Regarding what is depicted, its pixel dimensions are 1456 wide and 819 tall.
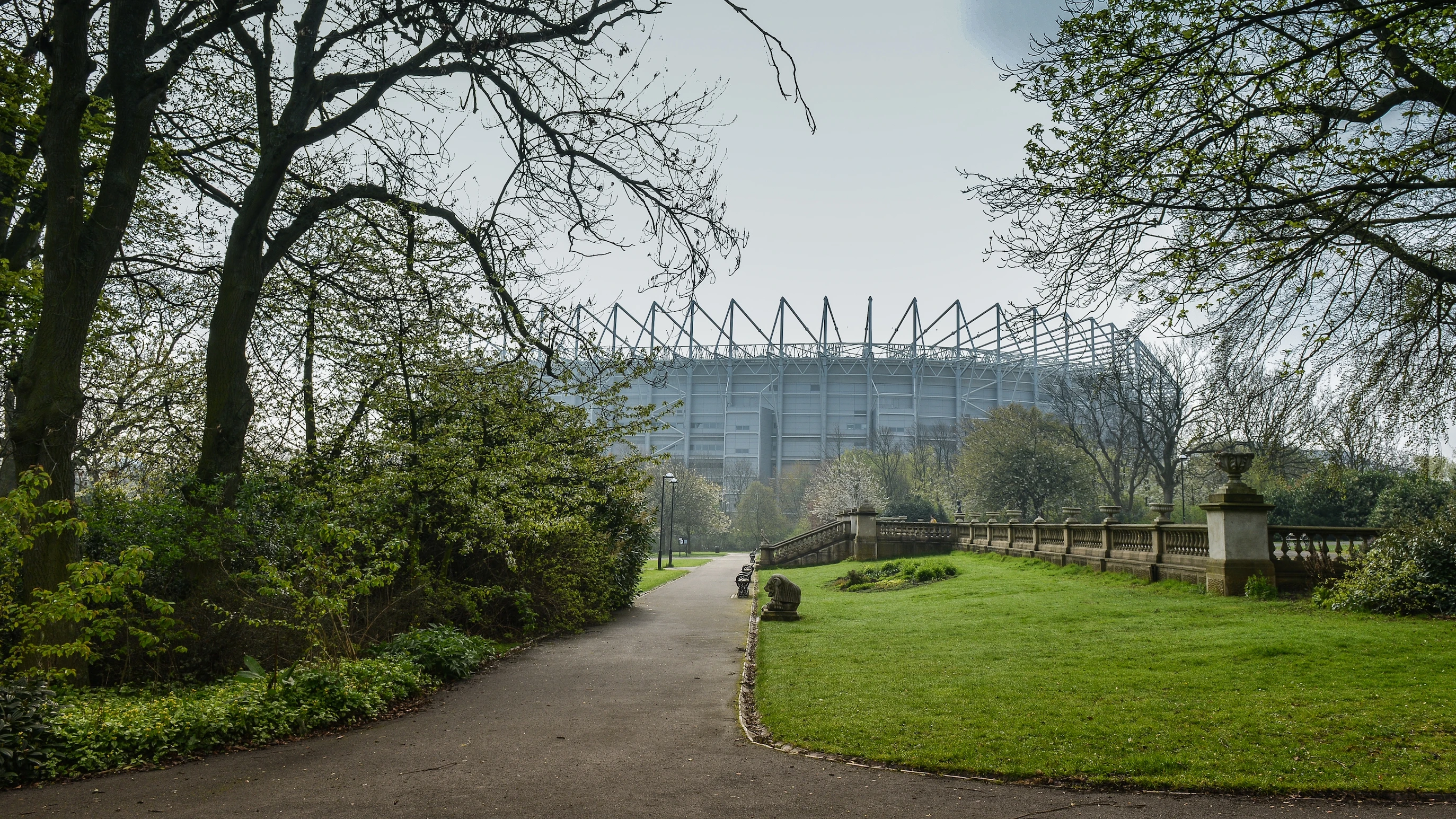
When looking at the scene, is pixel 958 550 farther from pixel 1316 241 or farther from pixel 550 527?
pixel 1316 241

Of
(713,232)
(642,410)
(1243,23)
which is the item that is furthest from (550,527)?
(1243,23)

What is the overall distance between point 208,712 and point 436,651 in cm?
305

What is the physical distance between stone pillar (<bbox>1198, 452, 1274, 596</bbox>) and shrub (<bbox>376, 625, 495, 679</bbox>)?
39.9ft

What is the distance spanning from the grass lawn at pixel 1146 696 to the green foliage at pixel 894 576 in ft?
29.6

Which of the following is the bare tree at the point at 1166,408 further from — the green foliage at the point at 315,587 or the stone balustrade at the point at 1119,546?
the green foliage at the point at 315,587

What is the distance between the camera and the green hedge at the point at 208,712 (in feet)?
18.9

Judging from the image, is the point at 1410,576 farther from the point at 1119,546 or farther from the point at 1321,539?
the point at 1119,546

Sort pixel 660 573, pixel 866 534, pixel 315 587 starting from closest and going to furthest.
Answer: pixel 315 587 → pixel 660 573 → pixel 866 534

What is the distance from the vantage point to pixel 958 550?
3281cm

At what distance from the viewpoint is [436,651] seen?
930cm

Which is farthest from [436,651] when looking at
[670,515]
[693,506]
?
[693,506]

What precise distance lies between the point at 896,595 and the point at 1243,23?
617 inches

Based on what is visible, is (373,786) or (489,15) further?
(489,15)

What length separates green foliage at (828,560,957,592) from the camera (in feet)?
73.7
